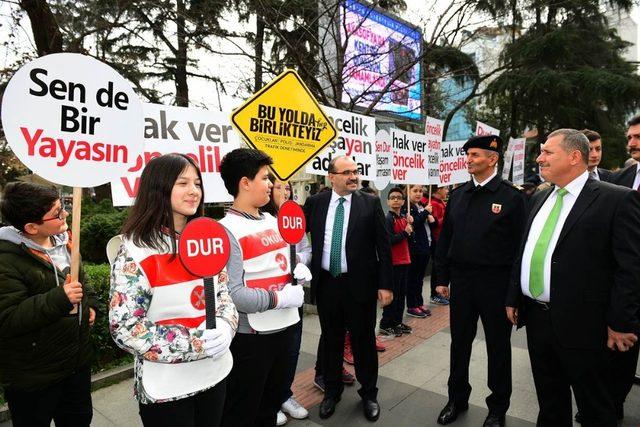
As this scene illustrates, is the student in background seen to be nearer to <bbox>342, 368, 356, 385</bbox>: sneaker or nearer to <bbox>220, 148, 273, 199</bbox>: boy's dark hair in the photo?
<bbox>342, 368, 356, 385</bbox>: sneaker

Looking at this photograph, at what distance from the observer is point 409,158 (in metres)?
5.53

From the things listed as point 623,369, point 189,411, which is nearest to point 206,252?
point 189,411

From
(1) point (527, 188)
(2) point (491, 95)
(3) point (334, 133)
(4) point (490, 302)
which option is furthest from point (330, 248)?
(2) point (491, 95)

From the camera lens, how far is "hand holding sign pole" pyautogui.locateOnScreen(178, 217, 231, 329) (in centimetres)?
167

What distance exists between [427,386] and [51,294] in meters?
3.22

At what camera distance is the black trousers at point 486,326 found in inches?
124

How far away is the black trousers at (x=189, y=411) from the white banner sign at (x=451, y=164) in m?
5.27

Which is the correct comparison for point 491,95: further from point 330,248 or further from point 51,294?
point 51,294

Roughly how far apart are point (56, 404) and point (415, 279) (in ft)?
15.8

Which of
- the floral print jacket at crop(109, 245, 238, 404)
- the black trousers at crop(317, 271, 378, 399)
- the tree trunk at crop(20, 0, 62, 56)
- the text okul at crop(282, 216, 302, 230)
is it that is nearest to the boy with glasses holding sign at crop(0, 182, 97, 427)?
the floral print jacket at crop(109, 245, 238, 404)

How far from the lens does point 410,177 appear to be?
551 cm

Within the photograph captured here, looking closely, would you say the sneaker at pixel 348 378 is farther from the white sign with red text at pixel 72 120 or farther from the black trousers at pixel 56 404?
the white sign with red text at pixel 72 120

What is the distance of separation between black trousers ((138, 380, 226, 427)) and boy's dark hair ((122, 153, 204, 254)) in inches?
25.7

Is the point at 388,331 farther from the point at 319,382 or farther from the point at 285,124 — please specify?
the point at 285,124
